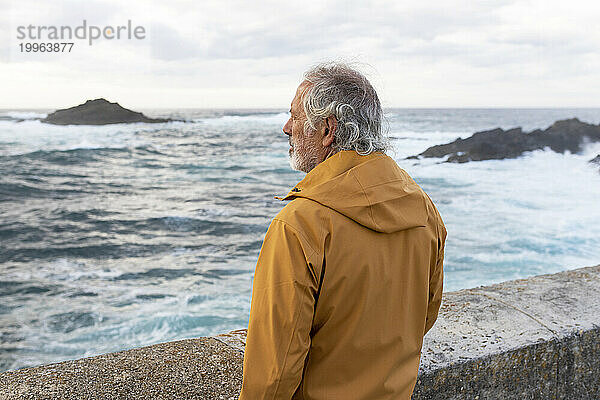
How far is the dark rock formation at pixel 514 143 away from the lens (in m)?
28.3

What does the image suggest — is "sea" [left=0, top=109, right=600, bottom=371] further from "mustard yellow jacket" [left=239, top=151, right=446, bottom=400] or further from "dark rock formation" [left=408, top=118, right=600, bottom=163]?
"dark rock formation" [left=408, top=118, right=600, bottom=163]

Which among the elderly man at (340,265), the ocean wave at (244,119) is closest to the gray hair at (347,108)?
the elderly man at (340,265)

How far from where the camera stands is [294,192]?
1.24 meters

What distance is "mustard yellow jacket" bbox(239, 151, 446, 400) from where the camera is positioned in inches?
45.5

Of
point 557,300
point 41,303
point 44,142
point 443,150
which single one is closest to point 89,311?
point 41,303

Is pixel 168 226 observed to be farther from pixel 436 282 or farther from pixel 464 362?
pixel 436 282

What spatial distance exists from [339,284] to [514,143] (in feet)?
107

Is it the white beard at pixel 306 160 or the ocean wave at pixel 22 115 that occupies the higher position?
the ocean wave at pixel 22 115

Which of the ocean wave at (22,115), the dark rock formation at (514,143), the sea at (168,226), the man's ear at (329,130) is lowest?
the sea at (168,226)

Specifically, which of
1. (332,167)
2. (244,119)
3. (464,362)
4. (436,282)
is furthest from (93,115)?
(332,167)

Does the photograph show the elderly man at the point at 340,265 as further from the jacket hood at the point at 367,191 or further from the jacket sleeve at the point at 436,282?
the jacket sleeve at the point at 436,282

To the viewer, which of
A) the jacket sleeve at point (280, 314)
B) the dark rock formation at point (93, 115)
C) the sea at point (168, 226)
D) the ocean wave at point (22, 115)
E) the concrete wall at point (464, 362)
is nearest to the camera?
the jacket sleeve at point (280, 314)

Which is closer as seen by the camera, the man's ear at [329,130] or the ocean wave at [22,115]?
the man's ear at [329,130]

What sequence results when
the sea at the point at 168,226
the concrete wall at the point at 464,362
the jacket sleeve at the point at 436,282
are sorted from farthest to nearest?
1. the sea at the point at 168,226
2. the concrete wall at the point at 464,362
3. the jacket sleeve at the point at 436,282
